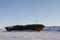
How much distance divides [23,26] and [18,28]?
1132mm

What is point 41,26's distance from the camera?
1224 inches

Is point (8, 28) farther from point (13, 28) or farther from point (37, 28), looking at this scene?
point (37, 28)

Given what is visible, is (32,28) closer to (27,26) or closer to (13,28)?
(27,26)

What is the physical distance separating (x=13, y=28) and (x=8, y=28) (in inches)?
53.1

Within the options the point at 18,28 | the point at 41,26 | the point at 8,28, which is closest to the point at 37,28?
the point at 41,26

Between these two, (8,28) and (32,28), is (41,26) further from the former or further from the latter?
(8,28)

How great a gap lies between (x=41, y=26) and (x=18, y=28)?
461 centimetres

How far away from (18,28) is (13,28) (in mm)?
1020

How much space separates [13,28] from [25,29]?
97.8 inches

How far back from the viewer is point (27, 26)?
30766 mm

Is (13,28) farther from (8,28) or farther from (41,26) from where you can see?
(41,26)

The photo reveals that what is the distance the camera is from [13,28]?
31391mm

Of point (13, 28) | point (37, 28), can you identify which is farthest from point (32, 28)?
point (13, 28)

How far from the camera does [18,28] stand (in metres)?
31.3
